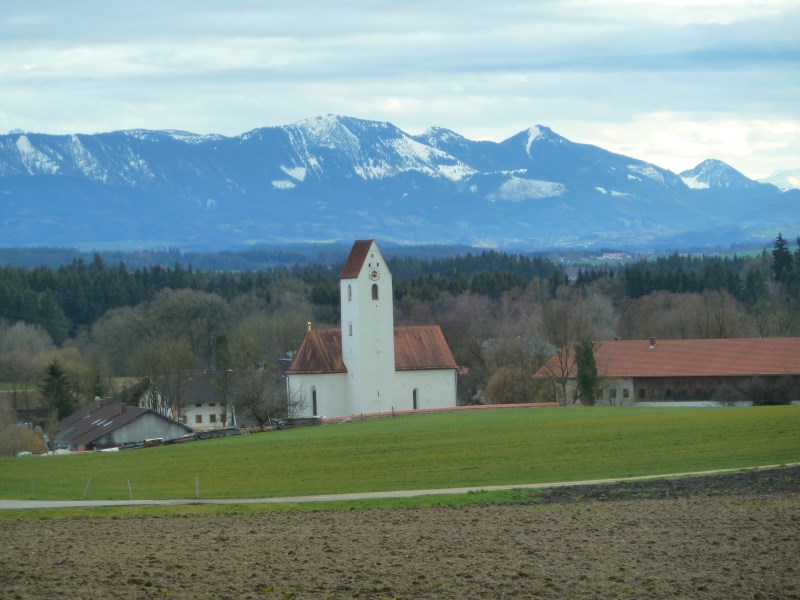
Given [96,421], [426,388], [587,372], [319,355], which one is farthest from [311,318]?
[587,372]

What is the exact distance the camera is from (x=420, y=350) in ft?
260

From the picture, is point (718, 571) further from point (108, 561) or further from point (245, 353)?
point (245, 353)

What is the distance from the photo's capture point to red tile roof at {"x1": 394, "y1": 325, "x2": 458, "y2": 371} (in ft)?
257

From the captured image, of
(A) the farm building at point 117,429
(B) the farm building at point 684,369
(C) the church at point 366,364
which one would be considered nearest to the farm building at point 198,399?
(C) the church at point 366,364

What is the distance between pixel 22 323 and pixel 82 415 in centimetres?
4412

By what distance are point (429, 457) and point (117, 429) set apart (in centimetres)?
2696

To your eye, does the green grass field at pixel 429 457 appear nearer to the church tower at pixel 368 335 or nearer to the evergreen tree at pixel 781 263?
the church tower at pixel 368 335

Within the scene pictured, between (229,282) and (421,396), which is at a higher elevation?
(229,282)

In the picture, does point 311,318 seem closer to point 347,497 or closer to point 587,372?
point 587,372

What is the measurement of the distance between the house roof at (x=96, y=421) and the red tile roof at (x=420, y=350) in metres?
13.3

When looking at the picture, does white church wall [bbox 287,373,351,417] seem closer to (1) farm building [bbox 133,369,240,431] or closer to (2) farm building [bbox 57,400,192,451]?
(1) farm building [bbox 133,369,240,431]

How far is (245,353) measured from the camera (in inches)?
3617

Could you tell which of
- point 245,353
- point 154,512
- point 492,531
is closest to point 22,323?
point 245,353

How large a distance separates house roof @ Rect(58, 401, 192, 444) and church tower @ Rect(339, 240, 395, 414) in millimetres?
10039
